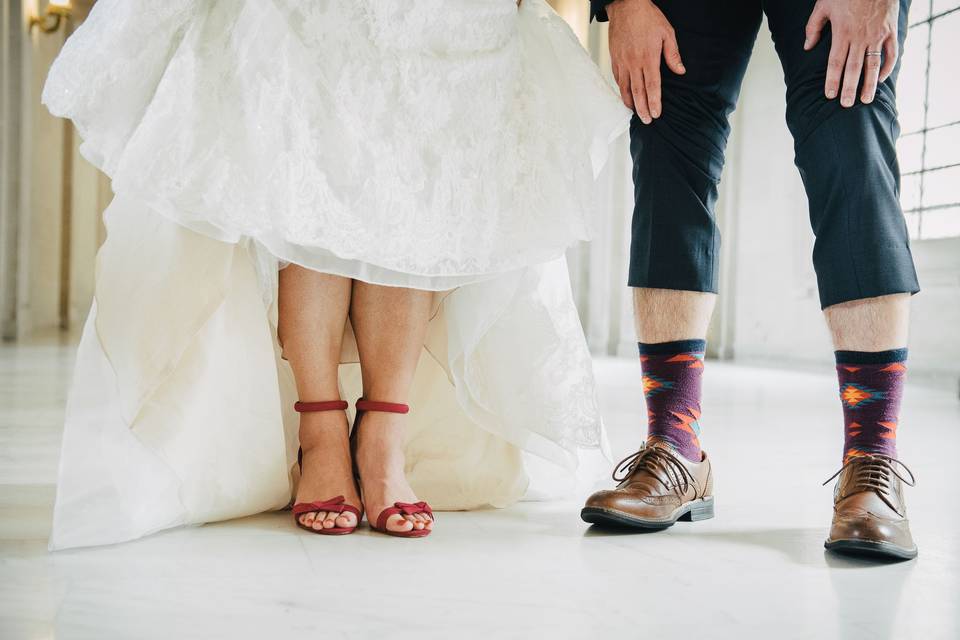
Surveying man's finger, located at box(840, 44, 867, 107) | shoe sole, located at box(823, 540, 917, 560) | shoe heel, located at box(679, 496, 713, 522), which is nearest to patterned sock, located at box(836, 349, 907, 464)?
shoe sole, located at box(823, 540, 917, 560)

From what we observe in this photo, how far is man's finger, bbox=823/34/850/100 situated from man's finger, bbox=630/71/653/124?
28cm

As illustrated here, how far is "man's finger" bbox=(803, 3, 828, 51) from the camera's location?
1324 millimetres

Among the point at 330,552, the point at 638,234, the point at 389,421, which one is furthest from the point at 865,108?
the point at 330,552

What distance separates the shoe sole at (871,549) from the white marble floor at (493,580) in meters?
0.02

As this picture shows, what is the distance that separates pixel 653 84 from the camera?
4.76ft

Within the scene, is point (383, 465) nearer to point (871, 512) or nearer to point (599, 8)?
point (871, 512)

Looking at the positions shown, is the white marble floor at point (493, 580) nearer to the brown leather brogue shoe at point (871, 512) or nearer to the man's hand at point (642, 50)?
the brown leather brogue shoe at point (871, 512)

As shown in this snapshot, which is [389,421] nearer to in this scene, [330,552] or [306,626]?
[330,552]

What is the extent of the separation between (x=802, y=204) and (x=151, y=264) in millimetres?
6668

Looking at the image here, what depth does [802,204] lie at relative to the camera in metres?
7.19

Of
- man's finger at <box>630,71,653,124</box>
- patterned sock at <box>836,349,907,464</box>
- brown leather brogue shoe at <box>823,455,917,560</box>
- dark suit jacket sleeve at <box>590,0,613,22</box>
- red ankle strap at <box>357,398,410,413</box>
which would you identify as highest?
dark suit jacket sleeve at <box>590,0,613,22</box>

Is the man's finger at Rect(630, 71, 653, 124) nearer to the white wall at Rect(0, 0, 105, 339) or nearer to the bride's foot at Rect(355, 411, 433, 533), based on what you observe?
the bride's foot at Rect(355, 411, 433, 533)

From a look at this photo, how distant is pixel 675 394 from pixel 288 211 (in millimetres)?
682

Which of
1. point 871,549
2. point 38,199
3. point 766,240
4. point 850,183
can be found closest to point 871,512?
point 871,549
